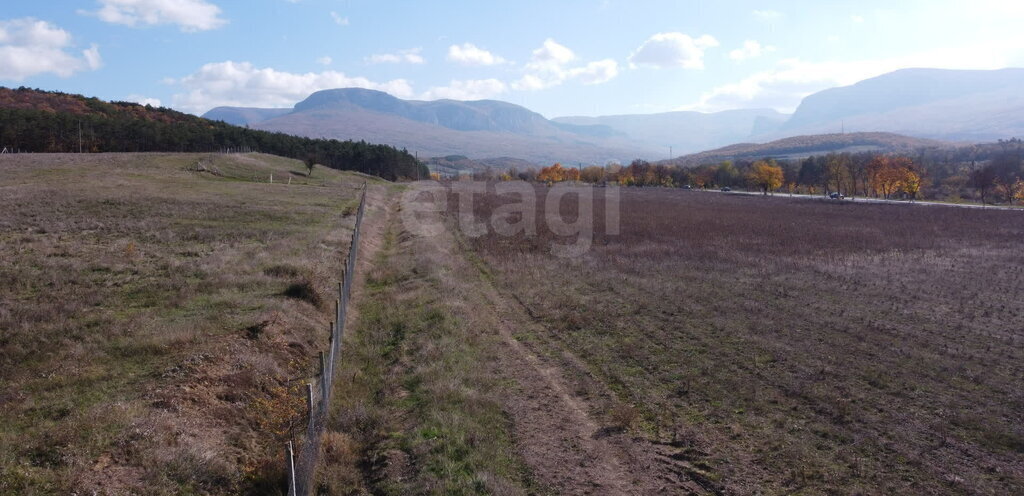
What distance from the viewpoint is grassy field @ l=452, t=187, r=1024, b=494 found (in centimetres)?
848

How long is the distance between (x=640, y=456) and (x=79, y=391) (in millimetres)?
8851

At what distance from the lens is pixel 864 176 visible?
11056 centimetres

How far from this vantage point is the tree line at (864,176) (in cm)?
9469

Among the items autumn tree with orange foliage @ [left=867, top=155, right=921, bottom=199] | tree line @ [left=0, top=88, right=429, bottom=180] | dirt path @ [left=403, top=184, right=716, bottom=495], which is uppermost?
tree line @ [left=0, top=88, right=429, bottom=180]

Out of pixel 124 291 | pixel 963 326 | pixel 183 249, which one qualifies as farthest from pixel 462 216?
pixel 963 326

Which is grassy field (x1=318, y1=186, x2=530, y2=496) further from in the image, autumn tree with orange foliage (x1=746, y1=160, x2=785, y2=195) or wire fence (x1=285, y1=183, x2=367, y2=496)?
autumn tree with orange foliage (x1=746, y1=160, x2=785, y2=195)

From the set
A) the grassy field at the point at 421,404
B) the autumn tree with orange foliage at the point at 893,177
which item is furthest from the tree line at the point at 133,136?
the autumn tree with orange foliage at the point at 893,177

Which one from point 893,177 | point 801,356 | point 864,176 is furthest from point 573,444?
point 864,176

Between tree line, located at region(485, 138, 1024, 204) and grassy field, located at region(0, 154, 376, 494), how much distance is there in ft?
314

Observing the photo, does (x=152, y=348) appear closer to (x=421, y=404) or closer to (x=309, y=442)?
(x=421, y=404)

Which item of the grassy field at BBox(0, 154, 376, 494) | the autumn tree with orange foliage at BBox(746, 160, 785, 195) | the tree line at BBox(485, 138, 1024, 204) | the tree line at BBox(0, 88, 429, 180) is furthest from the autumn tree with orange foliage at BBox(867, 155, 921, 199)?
the grassy field at BBox(0, 154, 376, 494)

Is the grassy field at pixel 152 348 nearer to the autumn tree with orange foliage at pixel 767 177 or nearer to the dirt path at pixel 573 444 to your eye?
the dirt path at pixel 573 444

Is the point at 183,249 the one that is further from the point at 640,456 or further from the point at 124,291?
the point at 640,456

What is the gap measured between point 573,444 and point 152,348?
27.1ft
